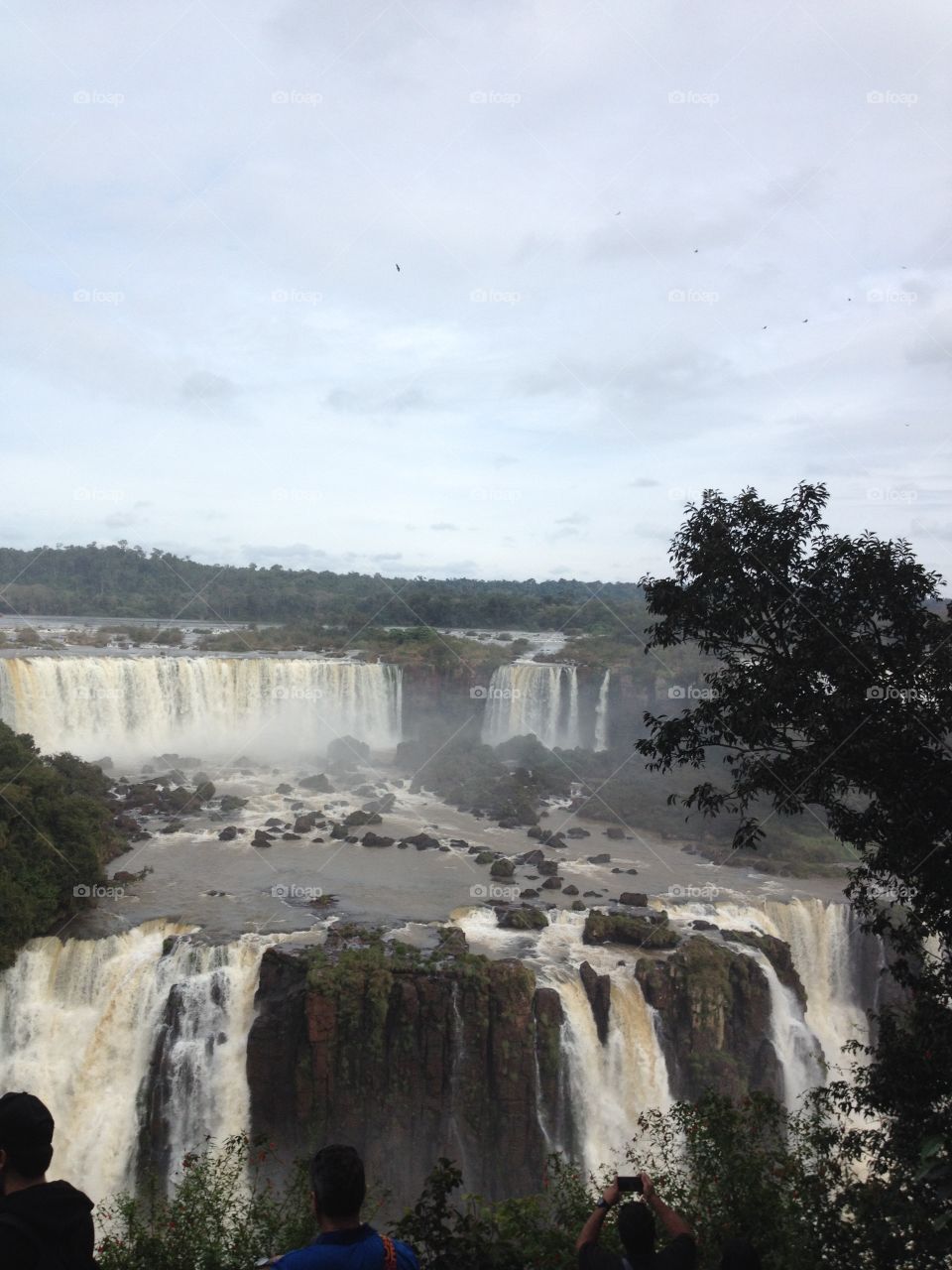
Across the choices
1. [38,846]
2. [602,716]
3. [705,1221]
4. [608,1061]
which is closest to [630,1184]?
[705,1221]

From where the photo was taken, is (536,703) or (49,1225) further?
→ (536,703)

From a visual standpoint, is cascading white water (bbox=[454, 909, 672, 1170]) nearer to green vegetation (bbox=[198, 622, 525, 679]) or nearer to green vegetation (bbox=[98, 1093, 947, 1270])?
green vegetation (bbox=[98, 1093, 947, 1270])

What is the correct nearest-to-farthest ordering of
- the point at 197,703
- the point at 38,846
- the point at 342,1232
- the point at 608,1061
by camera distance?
the point at 342,1232, the point at 608,1061, the point at 38,846, the point at 197,703

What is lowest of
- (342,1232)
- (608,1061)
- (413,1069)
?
(608,1061)

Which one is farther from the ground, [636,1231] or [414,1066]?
[636,1231]

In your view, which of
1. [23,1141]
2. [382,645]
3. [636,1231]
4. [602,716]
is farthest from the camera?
[382,645]

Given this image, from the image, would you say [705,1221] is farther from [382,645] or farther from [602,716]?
[382,645]

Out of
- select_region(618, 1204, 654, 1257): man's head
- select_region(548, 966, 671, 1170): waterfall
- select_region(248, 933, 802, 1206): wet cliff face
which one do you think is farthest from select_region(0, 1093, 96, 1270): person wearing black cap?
select_region(548, 966, 671, 1170): waterfall
